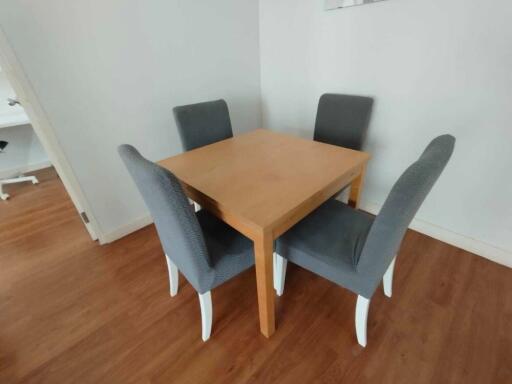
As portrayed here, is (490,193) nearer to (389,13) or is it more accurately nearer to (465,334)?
(465,334)

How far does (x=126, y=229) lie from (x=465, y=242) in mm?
2511

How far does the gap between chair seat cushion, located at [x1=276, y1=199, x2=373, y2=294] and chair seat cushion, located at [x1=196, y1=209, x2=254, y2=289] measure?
0.18 metres

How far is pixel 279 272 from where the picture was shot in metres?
1.36

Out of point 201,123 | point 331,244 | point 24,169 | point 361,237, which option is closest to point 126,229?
point 201,123

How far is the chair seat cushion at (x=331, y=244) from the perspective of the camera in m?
1.03

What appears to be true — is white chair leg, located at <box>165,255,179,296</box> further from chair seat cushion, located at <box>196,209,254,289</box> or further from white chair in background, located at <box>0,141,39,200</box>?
white chair in background, located at <box>0,141,39,200</box>

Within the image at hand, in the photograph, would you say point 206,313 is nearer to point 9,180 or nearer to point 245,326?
point 245,326

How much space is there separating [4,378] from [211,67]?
2.27 meters

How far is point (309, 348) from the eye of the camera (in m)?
1.18

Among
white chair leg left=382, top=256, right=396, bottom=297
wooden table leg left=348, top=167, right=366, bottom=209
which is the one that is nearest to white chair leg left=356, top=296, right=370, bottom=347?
white chair leg left=382, top=256, right=396, bottom=297

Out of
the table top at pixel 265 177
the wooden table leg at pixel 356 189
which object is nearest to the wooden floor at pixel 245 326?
the wooden table leg at pixel 356 189

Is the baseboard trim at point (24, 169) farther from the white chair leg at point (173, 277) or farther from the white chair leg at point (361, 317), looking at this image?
the white chair leg at point (361, 317)

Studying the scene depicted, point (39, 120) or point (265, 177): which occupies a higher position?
point (39, 120)

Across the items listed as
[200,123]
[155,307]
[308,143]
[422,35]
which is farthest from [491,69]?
[155,307]
